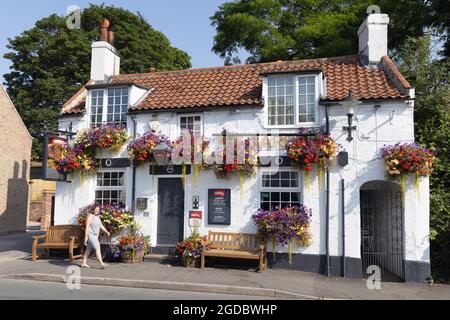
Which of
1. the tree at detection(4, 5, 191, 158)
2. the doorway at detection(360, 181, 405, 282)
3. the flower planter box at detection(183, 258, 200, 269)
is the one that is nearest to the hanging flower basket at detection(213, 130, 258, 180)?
the flower planter box at detection(183, 258, 200, 269)

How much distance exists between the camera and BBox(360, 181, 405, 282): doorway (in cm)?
1103

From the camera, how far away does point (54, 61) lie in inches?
1221

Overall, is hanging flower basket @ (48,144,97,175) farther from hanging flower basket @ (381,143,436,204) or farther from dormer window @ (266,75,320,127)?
hanging flower basket @ (381,143,436,204)

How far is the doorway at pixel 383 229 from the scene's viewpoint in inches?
434

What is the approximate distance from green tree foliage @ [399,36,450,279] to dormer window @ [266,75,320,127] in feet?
11.8

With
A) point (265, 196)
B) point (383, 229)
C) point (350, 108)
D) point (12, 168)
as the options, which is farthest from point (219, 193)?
point (12, 168)

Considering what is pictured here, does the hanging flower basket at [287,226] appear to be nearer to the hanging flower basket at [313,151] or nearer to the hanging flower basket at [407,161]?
the hanging flower basket at [313,151]

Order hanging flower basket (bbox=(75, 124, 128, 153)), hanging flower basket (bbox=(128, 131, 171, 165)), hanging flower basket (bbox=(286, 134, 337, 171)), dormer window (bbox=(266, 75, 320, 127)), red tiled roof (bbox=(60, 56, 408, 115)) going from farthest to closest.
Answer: hanging flower basket (bbox=(75, 124, 128, 153)) → hanging flower basket (bbox=(128, 131, 171, 165)) → dormer window (bbox=(266, 75, 320, 127)) → red tiled roof (bbox=(60, 56, 408, 115)) → hanging flower basket (bbox=(286, 134, 337, 171))

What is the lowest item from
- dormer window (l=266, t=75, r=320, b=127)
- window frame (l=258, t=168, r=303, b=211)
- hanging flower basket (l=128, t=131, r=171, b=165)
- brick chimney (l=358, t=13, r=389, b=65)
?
window frame (l=258, t=168, r=303, b=211)

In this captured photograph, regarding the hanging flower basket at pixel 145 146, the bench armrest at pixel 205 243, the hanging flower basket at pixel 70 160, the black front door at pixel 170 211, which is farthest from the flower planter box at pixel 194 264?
the hanging flower basket at pixel 70 160

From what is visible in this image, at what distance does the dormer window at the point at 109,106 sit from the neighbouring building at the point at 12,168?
1109 centimetres

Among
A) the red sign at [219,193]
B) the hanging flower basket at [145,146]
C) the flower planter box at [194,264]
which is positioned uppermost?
the hanging flower basket at [145,146]

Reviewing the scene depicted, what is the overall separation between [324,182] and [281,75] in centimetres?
368
